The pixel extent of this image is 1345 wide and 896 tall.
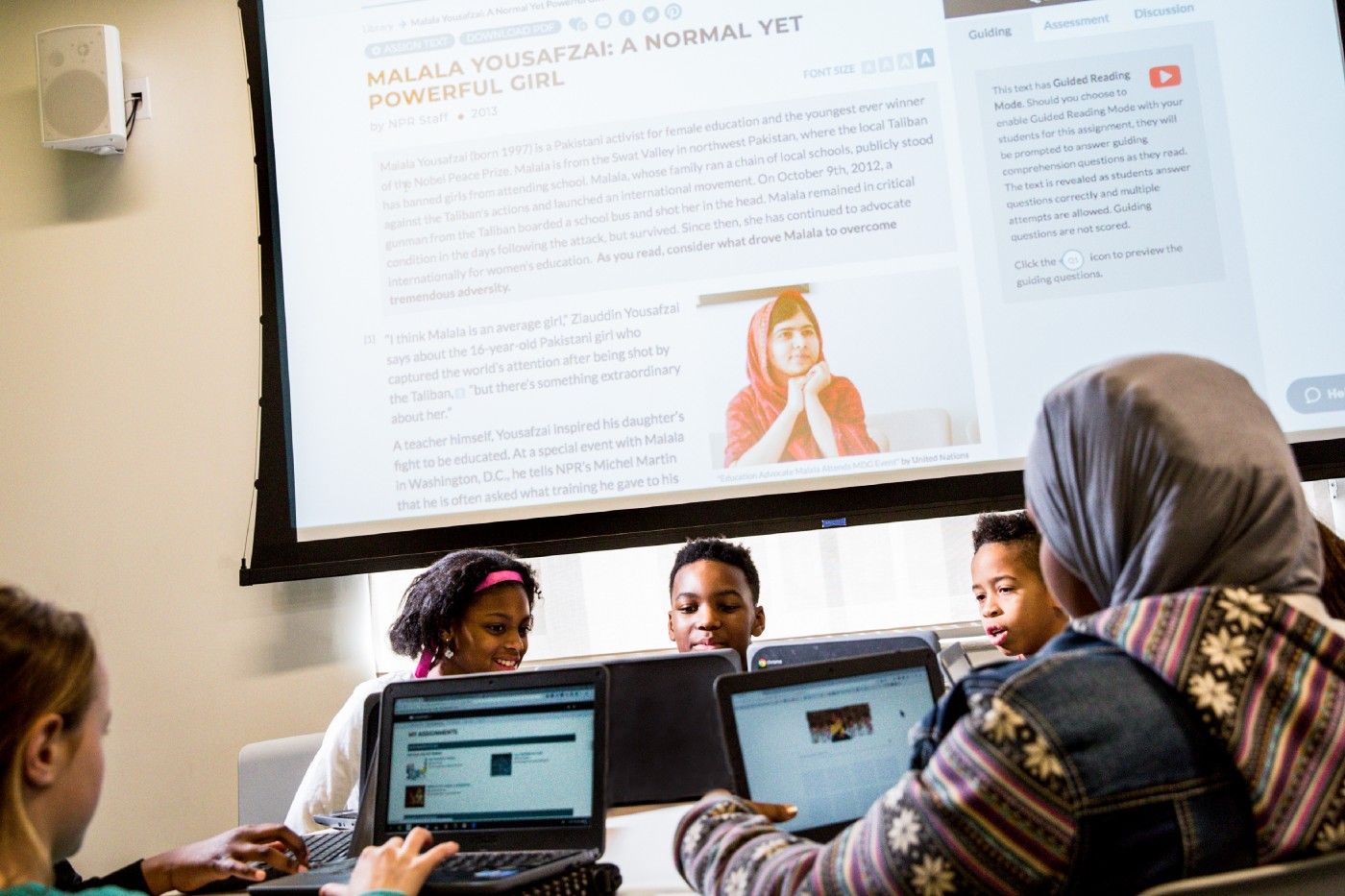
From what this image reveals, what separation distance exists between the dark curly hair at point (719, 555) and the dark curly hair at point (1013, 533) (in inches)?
22.0

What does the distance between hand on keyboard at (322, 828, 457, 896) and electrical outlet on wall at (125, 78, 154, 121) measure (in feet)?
8.41

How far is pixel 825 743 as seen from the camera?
1448mm

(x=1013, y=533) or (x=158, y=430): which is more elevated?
(x=158, y=430)

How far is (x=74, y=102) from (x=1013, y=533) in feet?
8.72

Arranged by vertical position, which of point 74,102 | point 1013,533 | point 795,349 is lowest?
point 1013,533

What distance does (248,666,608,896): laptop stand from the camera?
57.7 inches

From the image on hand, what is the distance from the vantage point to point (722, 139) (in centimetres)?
290

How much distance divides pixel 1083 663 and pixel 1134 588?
0.12 m

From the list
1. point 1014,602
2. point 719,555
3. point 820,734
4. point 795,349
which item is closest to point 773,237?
point 795,349

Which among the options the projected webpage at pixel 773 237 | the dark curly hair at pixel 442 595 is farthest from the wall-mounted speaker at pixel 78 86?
the dark curly hair at pixel 442 595

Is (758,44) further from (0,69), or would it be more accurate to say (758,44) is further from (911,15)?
(0,69)

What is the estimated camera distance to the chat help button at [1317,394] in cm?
278

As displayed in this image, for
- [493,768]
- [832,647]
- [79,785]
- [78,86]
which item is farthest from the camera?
[78,86]

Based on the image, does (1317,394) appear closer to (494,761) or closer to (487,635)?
(487,635)
